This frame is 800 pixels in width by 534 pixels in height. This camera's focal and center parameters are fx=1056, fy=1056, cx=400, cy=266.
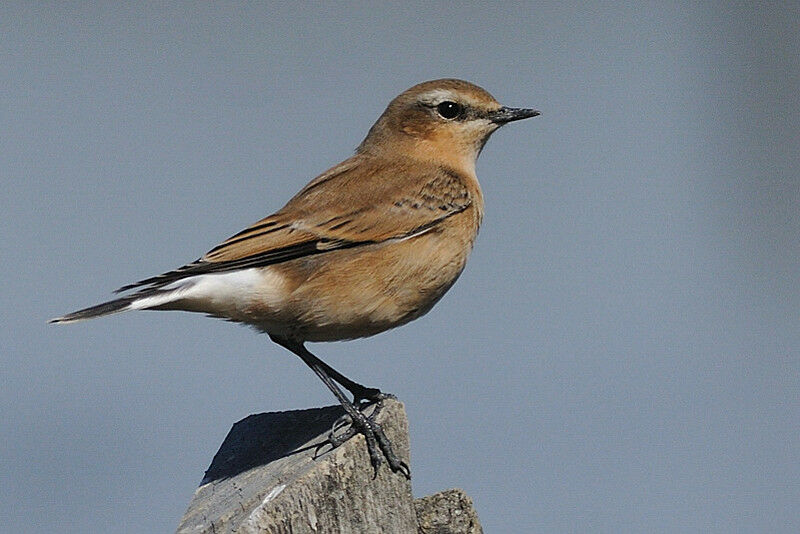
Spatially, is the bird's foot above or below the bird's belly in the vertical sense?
below

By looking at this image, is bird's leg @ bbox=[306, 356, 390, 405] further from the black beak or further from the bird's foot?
the black beak

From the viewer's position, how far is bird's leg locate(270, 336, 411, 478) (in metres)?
2.91

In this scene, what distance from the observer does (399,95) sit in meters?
5.91

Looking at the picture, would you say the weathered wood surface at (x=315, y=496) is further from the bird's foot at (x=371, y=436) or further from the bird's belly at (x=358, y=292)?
the bird's belly at (x=358, y=292)

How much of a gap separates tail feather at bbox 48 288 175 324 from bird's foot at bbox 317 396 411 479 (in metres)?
0.95

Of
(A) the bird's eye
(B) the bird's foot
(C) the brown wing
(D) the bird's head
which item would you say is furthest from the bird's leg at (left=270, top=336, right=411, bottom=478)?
(A) the bird's eye

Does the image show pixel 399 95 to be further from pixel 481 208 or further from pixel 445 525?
pixel 445 525

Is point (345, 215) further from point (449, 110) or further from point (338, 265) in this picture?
point (449, 110)

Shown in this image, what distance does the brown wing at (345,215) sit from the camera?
4.43 m

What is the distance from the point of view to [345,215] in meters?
4.76

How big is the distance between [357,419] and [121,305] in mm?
1169

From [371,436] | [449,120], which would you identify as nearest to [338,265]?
[449,120]

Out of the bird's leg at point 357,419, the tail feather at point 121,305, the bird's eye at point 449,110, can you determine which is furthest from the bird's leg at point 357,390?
the bird's eye at point 449,110

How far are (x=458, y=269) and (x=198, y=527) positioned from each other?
2.42 meters
